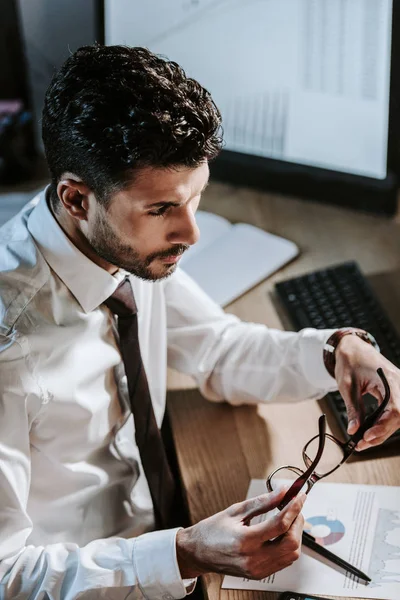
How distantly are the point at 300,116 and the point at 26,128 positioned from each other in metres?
0.67

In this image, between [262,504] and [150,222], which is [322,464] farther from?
[150,222]

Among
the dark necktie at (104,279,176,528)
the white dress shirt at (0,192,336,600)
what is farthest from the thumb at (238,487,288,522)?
the dark necktie at (104,279,176,528)

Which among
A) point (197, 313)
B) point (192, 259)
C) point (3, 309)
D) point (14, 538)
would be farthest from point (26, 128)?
point (14, 538)

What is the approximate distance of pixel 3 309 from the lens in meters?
0.99

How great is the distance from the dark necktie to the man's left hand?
0.27m

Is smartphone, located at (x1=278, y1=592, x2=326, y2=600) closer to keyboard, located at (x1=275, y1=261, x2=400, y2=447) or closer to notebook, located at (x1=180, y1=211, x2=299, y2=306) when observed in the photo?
keyboard, located at (x1=275, y1=261, x2=400, y2=447)

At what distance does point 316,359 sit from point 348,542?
0.95 feet

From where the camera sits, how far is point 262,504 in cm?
91

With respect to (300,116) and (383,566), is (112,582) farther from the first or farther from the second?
(300,116)

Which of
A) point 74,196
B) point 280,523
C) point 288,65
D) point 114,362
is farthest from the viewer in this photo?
point 288,65

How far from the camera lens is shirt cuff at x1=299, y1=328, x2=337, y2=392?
3.83 feet

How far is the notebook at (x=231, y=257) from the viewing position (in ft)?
4.81

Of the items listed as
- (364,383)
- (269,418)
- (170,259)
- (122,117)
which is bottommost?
(269,418)

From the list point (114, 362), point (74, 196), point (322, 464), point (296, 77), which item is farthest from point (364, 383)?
point (296, 77)
